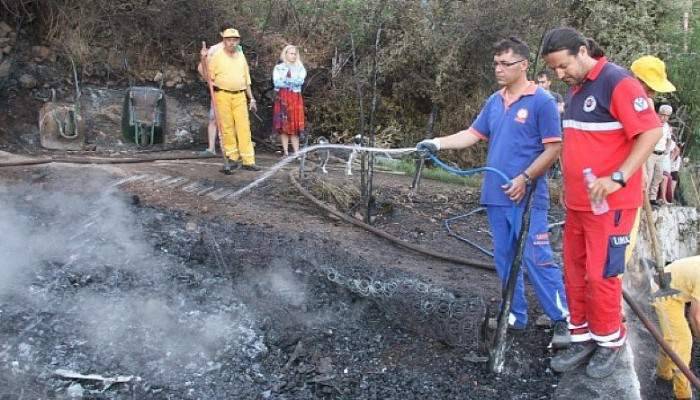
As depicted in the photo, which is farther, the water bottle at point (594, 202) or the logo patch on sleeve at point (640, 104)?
the water bottle at point (594, 202)

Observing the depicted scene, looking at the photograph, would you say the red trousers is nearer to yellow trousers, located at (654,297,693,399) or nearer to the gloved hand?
yellow trousers, located at (654,297,693,399)

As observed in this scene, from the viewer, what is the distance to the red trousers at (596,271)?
3449 millimetres

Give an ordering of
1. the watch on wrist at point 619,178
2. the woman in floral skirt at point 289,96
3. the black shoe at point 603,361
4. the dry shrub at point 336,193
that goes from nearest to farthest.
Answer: the watch on wrist at point 619,178, the black shoe at point 603,361, the dry shrub at point 336,193, the woman in floral skirt at point 289,96

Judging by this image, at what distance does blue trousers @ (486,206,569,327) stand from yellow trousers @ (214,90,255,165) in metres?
4.39

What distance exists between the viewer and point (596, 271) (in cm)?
347

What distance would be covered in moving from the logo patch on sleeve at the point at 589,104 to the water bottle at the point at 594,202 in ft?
1.05

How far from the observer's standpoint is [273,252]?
17.8ft

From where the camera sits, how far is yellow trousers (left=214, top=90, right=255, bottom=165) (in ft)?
25.4

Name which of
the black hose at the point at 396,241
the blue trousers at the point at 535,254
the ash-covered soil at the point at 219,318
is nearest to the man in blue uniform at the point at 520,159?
the blue trousers at the point at 535,254

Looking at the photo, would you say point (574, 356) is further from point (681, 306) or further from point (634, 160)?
point (634, 160)

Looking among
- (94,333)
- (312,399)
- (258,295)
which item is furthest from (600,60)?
(94,333)

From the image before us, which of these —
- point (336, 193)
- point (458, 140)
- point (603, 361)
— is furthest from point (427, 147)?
point (336, 193)

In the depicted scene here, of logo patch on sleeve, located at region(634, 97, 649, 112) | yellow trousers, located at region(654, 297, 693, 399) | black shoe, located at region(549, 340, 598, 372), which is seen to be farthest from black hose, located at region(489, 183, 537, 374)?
yellow trousers, located at region(654, 297, 693, 399)

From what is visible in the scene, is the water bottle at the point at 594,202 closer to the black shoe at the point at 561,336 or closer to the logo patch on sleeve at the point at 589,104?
the logo patch on sleeve at the point at 589,104
